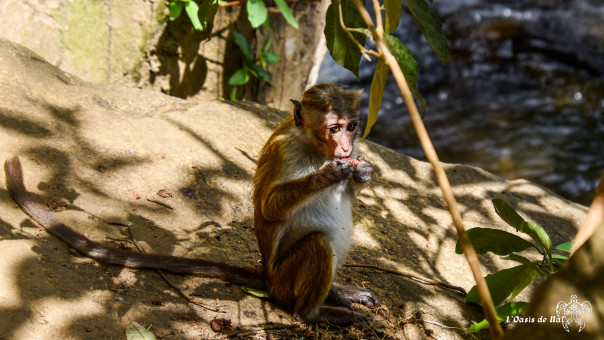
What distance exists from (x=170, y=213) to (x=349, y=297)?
1536 mm

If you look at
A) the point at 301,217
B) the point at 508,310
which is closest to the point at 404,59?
the point at 301,217

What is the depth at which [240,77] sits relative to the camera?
25.2ft

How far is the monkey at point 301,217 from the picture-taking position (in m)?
3.78

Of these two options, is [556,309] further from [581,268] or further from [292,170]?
[292,170]

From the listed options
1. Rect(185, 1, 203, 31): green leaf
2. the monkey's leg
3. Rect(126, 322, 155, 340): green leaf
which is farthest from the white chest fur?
Rect(185, 1, 203, 31): green leaf

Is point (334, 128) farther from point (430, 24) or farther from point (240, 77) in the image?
point (240, 77)

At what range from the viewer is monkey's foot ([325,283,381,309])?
421cm

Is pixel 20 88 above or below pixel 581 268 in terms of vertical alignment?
below

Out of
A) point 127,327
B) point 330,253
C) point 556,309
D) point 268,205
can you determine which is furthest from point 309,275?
point 556,309

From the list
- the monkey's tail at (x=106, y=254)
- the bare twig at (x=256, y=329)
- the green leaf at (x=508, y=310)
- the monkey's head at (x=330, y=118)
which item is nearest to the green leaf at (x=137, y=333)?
the bare twig at (x=256, y=329)

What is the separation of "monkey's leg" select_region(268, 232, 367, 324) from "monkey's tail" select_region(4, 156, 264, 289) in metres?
0.21

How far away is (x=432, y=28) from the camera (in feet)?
7.73

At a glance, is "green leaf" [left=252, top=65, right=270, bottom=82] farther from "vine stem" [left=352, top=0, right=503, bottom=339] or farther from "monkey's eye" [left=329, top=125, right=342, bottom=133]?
"vine stem" [left=352, top=0, right=503, bottom=339]

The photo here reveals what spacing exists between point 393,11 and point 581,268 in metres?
1.17
